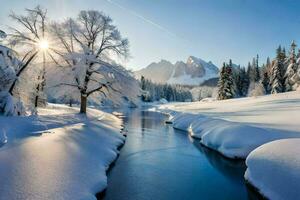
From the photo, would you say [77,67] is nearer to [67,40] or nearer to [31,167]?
[67,40]

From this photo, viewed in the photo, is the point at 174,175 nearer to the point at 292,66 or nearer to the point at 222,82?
the point at 292,66

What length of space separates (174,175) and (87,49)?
1567cm

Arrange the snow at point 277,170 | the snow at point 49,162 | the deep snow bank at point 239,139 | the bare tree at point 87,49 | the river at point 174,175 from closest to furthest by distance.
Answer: the snow at point 49,162 < the snow at point 277,170 < the river at point 174,175 < the deep snow bank at point 239,139 < the bare tree at point 87,49

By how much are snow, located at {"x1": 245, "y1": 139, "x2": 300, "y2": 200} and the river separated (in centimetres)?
76

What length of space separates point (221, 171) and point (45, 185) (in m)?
8.68

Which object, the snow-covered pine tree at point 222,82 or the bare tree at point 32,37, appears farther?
the snow-covered pine tree at point 222,82

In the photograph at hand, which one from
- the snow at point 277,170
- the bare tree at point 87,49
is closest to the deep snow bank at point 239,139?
the snow at point 277,170

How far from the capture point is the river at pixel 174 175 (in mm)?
9266

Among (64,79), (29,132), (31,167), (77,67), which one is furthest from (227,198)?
(64,79)

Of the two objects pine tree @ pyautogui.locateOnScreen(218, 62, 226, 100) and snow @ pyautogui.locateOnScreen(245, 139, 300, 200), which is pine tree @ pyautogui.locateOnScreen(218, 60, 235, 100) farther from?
snow @ pyautogui.locateOnScreen(245, 139, 300, 200)

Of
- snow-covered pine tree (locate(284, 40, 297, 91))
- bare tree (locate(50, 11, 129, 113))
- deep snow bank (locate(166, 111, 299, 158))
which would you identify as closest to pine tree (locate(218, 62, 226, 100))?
snow-covered pine tree (locate(284, 40, 297, 91))

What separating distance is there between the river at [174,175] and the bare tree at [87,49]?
8729 millimetres

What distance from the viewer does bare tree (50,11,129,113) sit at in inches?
891

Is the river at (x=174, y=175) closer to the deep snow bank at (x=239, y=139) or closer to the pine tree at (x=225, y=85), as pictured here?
the deep snow bank at (x=239, y=139)
